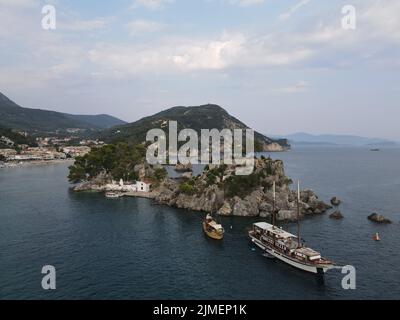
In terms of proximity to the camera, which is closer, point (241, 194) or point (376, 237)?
point (376, 237)

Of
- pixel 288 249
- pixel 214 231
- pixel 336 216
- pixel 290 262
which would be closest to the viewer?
pixel 290 262

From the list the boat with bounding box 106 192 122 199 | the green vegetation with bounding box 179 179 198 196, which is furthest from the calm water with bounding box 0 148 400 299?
the boat with bounding box 106 192 122 199

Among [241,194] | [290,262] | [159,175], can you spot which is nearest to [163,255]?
[290,262]

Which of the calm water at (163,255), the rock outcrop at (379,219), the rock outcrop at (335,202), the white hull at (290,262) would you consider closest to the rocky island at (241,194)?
Answer: the calm water at (163,255)

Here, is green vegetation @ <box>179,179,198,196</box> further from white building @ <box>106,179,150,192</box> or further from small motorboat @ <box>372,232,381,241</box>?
small motorboat @ <box>372,232,381,241</box>

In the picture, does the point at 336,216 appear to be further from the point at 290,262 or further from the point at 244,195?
the point at 290,262

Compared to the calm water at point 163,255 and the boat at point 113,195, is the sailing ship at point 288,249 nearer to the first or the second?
the calm water at point 163,255
